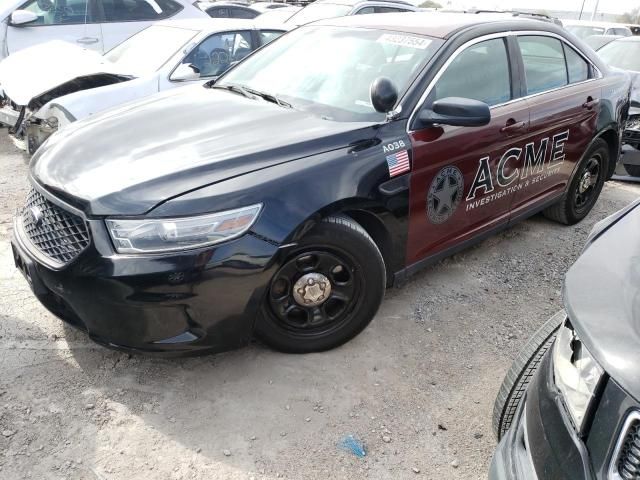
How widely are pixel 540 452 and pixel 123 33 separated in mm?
7498

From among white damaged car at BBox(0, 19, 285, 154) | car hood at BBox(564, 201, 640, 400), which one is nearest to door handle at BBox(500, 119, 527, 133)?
car hood at BBox(564, 201, 640, 400)

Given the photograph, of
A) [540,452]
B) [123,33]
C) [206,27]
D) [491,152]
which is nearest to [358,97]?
[491,152]

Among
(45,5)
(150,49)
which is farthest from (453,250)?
(45,5)

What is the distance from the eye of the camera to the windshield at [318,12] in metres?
9.00

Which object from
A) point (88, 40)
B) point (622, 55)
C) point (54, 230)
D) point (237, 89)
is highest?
point (237, 89)

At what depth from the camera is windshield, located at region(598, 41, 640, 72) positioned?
752cm

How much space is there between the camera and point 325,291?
281cm

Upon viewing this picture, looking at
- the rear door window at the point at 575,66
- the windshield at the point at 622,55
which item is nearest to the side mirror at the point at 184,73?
the rear door window at the point at 575,66

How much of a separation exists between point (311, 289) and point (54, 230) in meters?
1.19

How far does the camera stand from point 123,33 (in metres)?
7.52

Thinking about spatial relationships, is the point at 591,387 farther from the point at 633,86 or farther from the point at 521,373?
the point at 633,86

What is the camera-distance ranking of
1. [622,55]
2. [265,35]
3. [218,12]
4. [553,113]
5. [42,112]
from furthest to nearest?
[218,12]
[622,55]
[265,35]
[42,112]
[553,113]

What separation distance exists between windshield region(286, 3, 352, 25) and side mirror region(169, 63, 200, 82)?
4.07m

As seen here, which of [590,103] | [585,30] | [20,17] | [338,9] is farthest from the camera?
[585,30]
